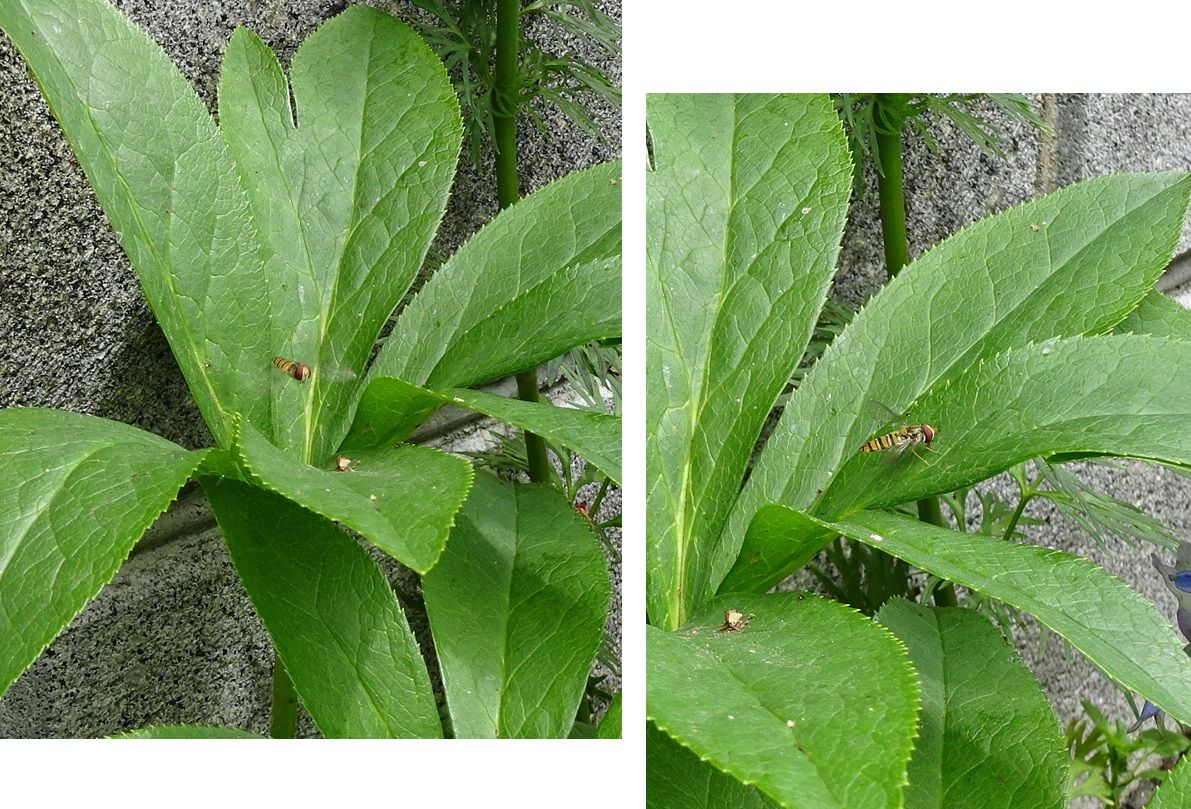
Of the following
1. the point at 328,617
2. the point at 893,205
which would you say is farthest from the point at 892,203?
the point at 328,617

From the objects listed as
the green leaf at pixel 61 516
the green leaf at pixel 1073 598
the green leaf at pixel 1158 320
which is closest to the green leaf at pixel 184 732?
the green leaf at pixel 61 516

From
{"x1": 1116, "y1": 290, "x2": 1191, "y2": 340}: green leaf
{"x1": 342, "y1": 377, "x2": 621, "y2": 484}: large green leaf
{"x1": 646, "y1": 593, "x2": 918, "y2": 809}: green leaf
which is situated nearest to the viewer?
{"x1": 646, "y1": 593, "x2": 918, "y2": 809}: green leaf

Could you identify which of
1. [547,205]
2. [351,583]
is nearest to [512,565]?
[351,583]

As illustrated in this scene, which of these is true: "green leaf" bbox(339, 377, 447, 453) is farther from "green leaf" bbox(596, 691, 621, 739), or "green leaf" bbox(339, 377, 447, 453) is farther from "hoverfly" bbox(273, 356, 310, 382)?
"green leaf" bbox(596, 691, 621, 739)

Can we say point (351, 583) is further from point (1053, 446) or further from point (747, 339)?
point (1053, 446)

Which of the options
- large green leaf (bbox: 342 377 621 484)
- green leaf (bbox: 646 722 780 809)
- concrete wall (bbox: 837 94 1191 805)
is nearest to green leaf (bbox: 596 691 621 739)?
green leaf (bbox: 646 722 780 809)

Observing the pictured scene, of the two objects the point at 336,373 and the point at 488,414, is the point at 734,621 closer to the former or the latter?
the point at 488,414
